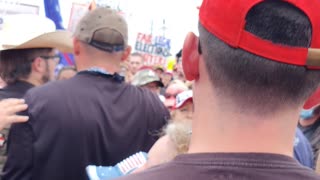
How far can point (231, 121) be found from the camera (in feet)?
3.31

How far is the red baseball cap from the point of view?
3.19ft

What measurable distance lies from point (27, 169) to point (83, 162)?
10.7 inches

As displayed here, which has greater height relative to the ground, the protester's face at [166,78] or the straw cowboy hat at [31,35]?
the straw cowboy hat at [31,35]

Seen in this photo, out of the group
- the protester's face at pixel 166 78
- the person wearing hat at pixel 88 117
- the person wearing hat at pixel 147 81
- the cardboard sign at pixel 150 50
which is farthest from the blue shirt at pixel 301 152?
the cardboard sign at pixel 150 50

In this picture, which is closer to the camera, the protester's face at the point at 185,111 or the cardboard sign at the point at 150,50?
the protester's face at the point at 185,111

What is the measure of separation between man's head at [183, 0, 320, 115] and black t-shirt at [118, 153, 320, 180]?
0.10 m

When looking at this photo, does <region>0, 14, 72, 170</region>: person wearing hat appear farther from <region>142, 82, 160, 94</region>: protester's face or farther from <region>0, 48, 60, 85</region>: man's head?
<region>142, 82, 160, 94</region>: protester's face

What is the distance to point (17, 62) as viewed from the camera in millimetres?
3229

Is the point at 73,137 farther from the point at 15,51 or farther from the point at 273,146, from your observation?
the point at 273,146

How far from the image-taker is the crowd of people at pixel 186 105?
38.4 inches

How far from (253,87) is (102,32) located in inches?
71.5

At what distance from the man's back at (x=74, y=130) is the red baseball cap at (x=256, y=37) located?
160cm

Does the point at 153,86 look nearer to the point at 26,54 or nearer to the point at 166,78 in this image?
the point at 26,54

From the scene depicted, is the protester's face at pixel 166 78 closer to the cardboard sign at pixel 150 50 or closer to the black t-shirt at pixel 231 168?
the cardboard sign at pixel 150 50
